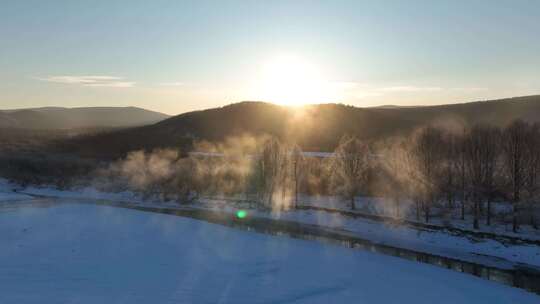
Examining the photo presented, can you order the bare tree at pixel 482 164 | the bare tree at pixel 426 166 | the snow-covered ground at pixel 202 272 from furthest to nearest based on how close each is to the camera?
the bare tree at pixel 426 166 < the bare tree at pixel 482 164 < the snow-covered ground at pixel 202 272

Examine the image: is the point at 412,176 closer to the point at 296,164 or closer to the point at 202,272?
the point at 296,164

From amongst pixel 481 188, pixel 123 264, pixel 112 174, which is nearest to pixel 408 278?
pixel 123 264

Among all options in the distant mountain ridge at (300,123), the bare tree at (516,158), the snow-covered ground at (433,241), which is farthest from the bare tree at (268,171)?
the distant mountain ridge at (300,123)

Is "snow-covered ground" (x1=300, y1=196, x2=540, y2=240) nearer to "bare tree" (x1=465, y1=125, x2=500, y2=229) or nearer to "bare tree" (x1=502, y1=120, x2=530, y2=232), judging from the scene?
"bare tree" (x1=465, y1=125, x2=500, y2=229)

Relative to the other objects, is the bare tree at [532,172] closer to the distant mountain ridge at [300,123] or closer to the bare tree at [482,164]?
the bare tree at [482,164]

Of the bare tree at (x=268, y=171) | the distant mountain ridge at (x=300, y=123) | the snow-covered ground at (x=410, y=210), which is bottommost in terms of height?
the snow-covered ground at (x=410, y=210)

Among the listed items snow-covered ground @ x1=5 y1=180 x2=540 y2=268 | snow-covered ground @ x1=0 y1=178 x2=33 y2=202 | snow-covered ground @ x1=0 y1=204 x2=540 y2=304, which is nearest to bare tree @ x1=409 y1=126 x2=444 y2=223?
snow-covered ground @ x1=5 y1=180 x2=540 y2=268

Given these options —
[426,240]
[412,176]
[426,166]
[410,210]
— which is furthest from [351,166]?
[426,240]
